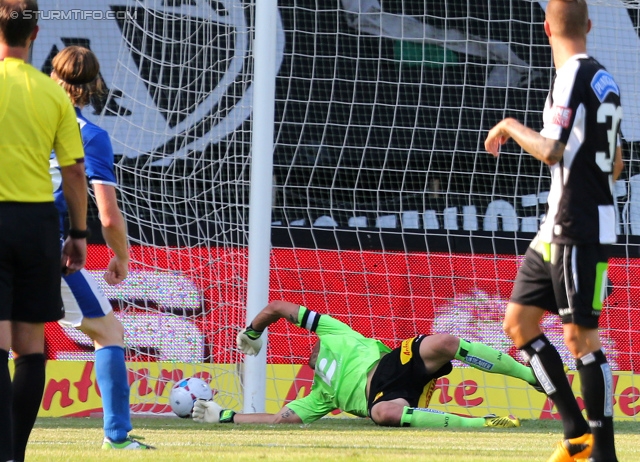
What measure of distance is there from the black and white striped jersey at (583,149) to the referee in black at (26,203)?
1.59m

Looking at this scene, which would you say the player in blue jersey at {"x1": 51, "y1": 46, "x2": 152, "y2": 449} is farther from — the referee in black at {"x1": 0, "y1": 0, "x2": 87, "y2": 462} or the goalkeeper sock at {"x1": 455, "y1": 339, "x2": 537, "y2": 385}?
the goalkeeper sock at {"x1": 455, "y1": 339, "x2": 537, "y2": 385}

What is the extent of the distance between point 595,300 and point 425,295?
473 centimetres

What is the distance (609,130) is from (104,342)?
89.8 inches

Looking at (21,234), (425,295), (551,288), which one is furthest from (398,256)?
(21,234)


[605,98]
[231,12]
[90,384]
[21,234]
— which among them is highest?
[231,12]

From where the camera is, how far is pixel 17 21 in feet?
10.7

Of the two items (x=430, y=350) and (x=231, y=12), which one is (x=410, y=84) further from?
(x=430, y=350)

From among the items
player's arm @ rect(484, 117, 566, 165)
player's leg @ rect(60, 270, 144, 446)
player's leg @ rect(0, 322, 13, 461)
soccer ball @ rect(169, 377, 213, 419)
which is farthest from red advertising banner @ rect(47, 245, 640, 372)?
player's leg @ rect(0, 322, 13, 461)

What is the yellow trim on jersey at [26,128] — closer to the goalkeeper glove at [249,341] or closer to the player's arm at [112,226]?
the player's arm at [112,226]

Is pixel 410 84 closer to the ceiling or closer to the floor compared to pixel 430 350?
closer to the ceiling

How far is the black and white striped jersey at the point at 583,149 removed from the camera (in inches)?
139

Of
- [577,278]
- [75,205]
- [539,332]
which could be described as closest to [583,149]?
[577,278]

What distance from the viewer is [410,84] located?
8.84m

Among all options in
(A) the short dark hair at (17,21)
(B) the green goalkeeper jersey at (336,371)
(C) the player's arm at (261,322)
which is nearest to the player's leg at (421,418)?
(B) the green goalkeeper jersey at (336,371)
